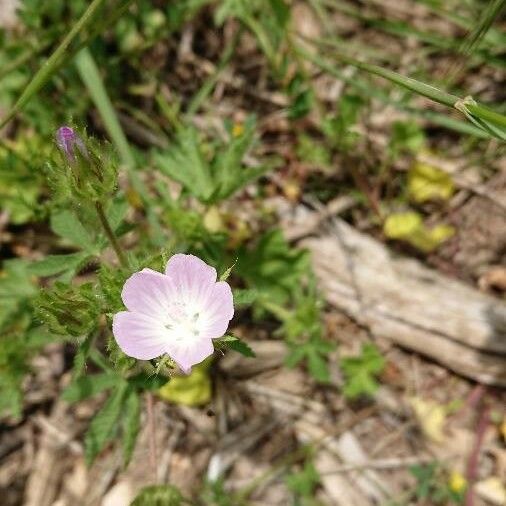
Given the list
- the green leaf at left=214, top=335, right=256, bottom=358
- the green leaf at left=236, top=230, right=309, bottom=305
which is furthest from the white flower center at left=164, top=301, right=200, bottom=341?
the green leaf at left=236, top=230, right=309, bottom=305

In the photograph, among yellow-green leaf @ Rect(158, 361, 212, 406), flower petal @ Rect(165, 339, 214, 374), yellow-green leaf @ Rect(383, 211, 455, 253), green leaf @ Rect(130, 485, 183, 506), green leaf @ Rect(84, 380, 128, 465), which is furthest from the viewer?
yellow-green leaf @ Rect(383, 211, 455, 253)

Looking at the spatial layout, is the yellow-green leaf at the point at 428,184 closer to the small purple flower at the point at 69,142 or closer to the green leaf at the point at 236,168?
the green leaf at the point at 236,168

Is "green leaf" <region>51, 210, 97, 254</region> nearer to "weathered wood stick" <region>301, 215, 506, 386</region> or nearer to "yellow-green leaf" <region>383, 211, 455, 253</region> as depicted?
"weathered wood stick" <region>301, 215, 506, 386</region>

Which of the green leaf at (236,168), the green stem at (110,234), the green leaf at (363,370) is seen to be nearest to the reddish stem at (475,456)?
the green leaf at (363,370)

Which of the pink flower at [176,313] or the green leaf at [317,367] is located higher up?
the pink flower at [176,313]

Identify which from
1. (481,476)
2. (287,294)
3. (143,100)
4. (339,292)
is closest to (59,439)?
(287,294)
